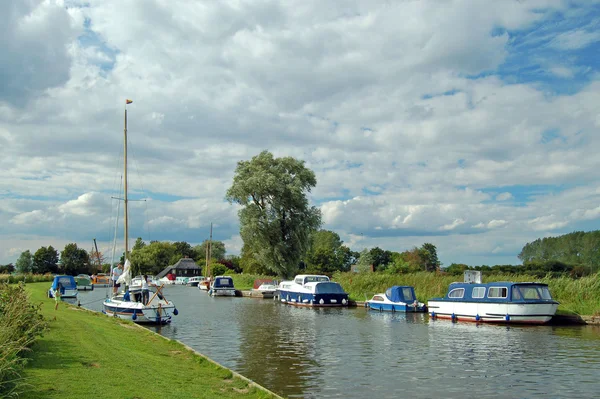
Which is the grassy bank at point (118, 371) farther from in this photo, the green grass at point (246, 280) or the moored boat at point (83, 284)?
the green grass at point (246, 280)

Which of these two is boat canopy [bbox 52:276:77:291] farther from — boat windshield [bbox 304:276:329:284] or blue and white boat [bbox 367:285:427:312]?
blue and white boat [bbox 367:285:427:312]

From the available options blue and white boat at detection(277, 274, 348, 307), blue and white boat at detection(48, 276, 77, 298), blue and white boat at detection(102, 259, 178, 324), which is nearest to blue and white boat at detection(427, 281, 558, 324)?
blue and white boat at detection(277, 274, 348, 307)

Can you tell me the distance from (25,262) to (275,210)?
322 feet

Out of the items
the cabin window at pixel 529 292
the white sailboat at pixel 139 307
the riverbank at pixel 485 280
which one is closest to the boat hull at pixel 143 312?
the white sailboat at pixel 139 307

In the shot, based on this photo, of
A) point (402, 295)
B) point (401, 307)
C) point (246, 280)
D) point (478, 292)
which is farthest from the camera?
point (246, 280)

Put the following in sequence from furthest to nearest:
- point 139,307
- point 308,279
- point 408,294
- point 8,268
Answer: point 8,268 → point 308,279 → point 408,294 → point 139,307

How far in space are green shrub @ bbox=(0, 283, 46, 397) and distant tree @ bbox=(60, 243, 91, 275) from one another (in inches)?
5038

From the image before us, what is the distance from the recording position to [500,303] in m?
34.3

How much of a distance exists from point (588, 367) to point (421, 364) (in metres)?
6.08

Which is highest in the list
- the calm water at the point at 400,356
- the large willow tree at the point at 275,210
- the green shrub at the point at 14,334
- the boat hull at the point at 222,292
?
the large willow tree at the point at 275,210

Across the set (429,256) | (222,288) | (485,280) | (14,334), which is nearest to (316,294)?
(485,280)

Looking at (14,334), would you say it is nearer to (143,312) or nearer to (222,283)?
(143,312)

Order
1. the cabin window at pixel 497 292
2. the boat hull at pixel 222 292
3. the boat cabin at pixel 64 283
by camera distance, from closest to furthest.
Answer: the cabin window at pixel 497 292 → the boat cabin at pixel 64 283 → the boat hull at pixel 222 292

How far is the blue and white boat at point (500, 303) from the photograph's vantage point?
33344mm
